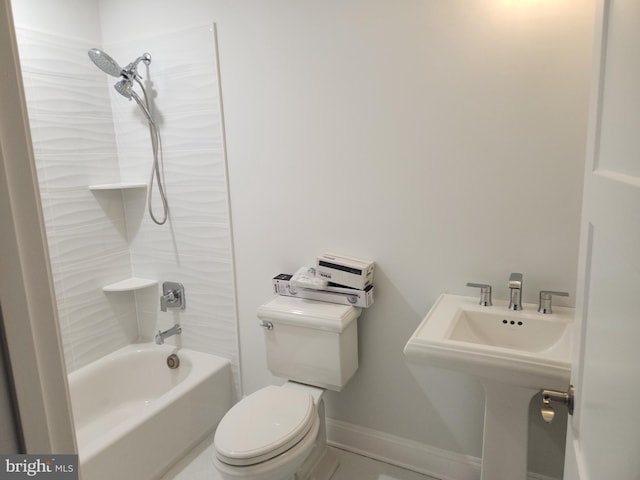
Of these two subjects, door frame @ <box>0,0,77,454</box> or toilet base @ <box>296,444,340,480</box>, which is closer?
door frame @ <box>0,0,77,454</box>

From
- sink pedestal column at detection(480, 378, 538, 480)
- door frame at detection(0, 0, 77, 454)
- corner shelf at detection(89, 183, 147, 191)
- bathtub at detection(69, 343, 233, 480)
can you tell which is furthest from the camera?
corner shelf at detection(89, 183, 147, 191)

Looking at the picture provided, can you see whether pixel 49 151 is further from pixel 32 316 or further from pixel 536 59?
pixel 536 59

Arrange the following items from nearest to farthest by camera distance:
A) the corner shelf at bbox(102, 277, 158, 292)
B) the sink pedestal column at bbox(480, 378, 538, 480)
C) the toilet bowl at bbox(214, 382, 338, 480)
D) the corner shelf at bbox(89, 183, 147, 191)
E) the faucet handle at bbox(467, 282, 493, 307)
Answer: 1. the sink pedestal column at bbox(480, 378, 538, 480)
2. the toilet bowl at bbox(214, 382, 338, 480)
3. the faucet handle at bbox(467, 282, 493, 307)
4. the corner shelf at bbox(89, 183, 147, 191)
5. the corner shelf at bbox(102, 277, 158, 292)

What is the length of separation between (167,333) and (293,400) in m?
1.08

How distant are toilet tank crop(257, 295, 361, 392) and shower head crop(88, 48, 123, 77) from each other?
142 centimetres

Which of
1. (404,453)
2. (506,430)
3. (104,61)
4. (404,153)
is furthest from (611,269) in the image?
(104,61)

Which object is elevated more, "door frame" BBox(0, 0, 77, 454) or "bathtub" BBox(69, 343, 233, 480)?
"door frame" BBox(0, 0, 77, 454)

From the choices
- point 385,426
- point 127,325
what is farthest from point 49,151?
point 385,426

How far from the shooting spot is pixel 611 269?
653 millimetres

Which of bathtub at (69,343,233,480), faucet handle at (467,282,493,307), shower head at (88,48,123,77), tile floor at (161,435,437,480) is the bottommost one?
tile floor at (161,435,437,480)

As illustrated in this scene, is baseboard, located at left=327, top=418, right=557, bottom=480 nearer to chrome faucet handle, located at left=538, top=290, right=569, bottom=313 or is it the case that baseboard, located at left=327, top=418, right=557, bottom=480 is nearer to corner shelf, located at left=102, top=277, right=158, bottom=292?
chrome faucet handle, located at left=538, top=290, right=569, bottom=313

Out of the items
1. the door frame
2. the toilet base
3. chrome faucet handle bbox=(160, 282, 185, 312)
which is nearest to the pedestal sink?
the toilet base

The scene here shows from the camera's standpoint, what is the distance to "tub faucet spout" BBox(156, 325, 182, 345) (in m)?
2.54

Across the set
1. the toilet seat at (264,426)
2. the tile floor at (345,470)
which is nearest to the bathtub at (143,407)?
the tile floor at (345,470)
